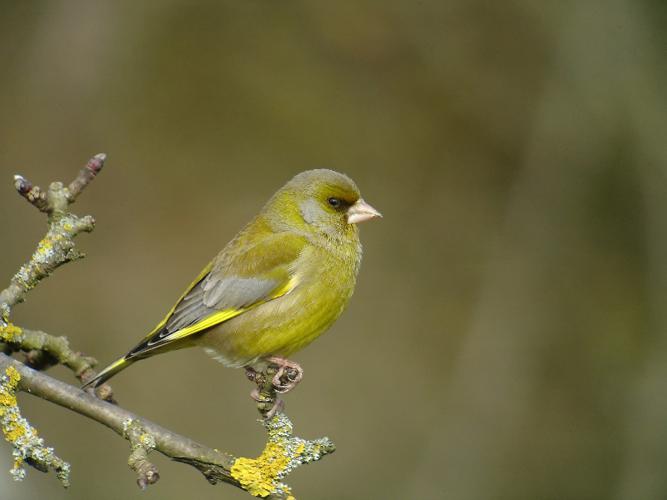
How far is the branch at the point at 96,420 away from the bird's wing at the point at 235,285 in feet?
2.27

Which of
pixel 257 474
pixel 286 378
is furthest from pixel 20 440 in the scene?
pixel 286 378

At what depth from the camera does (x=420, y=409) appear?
22.9ft

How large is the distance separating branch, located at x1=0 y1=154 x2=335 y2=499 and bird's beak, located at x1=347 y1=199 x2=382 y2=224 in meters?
1.37

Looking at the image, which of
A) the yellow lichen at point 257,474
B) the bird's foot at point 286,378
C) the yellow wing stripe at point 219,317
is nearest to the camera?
the yellow lichen at point 257,474

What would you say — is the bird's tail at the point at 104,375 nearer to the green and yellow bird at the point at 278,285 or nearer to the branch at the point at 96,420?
the branch at the point at 96,420

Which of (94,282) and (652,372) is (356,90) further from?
(652,372)

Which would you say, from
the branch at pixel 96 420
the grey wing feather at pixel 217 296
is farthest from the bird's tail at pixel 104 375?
the grey wing feather at pixel 217 296

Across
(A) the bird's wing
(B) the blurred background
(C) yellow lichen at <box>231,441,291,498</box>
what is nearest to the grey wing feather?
(A) the bird's wing

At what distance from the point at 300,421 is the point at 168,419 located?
0.97 m

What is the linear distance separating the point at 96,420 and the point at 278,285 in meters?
1.32

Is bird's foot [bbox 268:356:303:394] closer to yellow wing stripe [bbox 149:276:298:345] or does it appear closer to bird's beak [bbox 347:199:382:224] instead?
yellow wing stripe [bbox 149:276:298:345]

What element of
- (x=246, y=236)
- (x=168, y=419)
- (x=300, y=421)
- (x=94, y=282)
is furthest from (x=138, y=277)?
(x=246, y=236)

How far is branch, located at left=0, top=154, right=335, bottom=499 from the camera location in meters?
3.31

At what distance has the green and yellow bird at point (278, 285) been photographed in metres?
4.38
